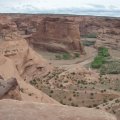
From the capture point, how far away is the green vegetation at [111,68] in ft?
150

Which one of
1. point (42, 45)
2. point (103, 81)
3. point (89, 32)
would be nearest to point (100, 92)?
point (103, 81)

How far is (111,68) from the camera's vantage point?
163ft

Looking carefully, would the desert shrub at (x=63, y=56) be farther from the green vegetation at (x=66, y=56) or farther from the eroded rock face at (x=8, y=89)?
the eroded rock face at (x=8, y=89)

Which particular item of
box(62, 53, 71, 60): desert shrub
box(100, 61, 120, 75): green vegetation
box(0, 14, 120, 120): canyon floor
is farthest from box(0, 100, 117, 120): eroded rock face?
box(62, 53, 71, 60): desert shrub

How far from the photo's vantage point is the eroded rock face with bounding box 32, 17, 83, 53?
5859 cm

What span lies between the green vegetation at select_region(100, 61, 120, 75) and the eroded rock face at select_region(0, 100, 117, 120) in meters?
38.2

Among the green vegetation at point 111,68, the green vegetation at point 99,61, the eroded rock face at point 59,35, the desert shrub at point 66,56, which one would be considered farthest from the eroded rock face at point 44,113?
the eroded rock face at point 59,35

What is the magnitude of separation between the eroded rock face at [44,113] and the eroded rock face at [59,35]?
169 ft

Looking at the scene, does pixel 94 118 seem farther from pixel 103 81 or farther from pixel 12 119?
pixel 103 81

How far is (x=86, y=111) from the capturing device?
22.2 feet

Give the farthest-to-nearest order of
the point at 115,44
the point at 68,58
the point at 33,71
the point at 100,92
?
the point at 115,44
the point at 68,58
the point at 33,71
the point at 100,92

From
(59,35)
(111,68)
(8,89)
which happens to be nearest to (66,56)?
(59,35)

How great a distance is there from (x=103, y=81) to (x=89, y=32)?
7200cm

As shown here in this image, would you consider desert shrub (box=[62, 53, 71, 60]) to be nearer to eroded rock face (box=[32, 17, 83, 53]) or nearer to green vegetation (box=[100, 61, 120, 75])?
eroded rock face (box=[32, 17, 83, 53])
